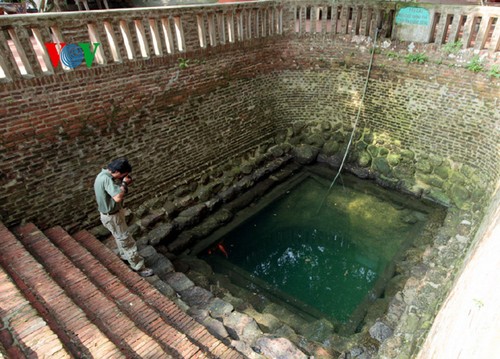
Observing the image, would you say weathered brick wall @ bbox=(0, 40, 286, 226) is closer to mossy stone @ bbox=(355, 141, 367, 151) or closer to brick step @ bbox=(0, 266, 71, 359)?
brick step @ bbox=(0, 266, 71, 359)

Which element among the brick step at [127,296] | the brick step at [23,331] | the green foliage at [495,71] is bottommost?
the brick step at [127,296]

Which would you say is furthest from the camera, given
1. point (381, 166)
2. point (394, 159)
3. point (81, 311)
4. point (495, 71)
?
point (381, 166)

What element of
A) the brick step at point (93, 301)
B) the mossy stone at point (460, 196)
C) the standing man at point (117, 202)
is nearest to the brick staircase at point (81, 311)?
the brick step at point (93, 301)

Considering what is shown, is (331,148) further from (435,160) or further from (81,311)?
(81,311)

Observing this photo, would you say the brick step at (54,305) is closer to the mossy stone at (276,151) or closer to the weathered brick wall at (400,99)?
the mossy stone at (276,151)

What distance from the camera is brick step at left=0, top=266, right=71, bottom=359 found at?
2.86 metres

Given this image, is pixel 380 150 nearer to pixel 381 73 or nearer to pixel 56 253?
pixel 381 73

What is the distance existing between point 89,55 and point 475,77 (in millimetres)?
7089

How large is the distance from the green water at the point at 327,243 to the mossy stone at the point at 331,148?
3.20 feet

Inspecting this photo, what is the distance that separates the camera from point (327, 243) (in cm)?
693

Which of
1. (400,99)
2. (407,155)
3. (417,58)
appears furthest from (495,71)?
(407,155)

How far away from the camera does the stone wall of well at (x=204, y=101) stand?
195 inches

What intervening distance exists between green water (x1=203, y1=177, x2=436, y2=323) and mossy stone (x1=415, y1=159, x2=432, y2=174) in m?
0.81

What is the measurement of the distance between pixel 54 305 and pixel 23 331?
1.74ft
